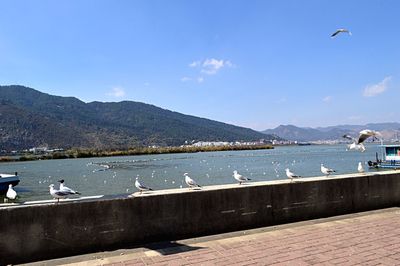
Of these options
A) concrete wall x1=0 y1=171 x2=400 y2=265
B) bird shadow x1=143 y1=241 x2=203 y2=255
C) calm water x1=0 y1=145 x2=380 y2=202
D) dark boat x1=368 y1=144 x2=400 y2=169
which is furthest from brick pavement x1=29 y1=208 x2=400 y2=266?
dark boat x1=368 y1=144 x2=400 y2=169

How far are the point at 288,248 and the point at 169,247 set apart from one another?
6.70 feet

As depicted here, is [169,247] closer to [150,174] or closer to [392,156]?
[150,174]

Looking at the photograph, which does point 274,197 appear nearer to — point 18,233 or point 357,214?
point 357,214

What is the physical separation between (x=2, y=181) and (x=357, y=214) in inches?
1280

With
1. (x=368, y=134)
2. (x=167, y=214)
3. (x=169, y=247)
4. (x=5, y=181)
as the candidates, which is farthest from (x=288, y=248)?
(x=5, y=181)

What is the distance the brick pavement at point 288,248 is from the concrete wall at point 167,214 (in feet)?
1.23

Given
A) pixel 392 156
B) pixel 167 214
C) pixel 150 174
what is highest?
pixel 392 156

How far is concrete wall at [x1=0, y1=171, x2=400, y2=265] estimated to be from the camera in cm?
636

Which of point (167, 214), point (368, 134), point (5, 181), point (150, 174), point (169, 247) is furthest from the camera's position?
point (150, 174)

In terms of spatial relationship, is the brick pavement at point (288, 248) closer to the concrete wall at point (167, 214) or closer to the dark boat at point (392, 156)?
the concrete wall at point (167, 214)

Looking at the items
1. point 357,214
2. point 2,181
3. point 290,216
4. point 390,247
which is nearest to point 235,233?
point 290,216

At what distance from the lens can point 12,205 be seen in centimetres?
653

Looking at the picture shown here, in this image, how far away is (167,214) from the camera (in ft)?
24.4

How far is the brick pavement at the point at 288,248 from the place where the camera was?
6023mm
